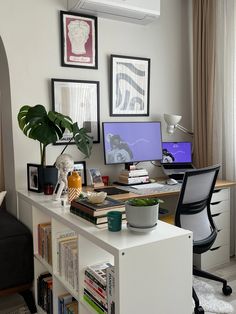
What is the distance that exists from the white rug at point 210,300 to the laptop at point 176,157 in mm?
1060

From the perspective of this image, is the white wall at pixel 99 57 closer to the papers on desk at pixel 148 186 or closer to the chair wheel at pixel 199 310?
the papers on desk at pixel 148 186

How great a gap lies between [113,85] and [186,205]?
4.38 feet

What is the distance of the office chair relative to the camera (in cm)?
235

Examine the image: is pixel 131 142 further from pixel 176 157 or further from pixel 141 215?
pixel 141 215

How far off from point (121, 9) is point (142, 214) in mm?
2036

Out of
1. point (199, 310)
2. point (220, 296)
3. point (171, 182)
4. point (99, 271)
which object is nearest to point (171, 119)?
point (171, 182)

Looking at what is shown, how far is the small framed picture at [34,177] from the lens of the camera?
2514 mm

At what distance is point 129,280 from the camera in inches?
55.1

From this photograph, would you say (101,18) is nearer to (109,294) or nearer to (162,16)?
(162,16)

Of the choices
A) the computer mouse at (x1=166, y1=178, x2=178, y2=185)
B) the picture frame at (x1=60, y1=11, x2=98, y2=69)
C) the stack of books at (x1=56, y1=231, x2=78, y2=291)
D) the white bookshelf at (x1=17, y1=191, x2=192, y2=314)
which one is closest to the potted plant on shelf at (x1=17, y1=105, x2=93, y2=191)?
the stack of books at (x1=56, y1=231, x2=78, y2=291)

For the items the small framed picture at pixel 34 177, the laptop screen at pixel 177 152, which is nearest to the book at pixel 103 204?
the small framed picture at pixel 34 177

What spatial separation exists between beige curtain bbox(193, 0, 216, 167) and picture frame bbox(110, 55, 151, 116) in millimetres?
527

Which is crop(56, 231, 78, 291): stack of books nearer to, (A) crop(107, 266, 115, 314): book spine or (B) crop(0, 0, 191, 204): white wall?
(A) crop(107, 266, 115, 314): book spine

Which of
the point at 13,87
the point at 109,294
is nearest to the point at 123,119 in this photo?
the point at 13,87
